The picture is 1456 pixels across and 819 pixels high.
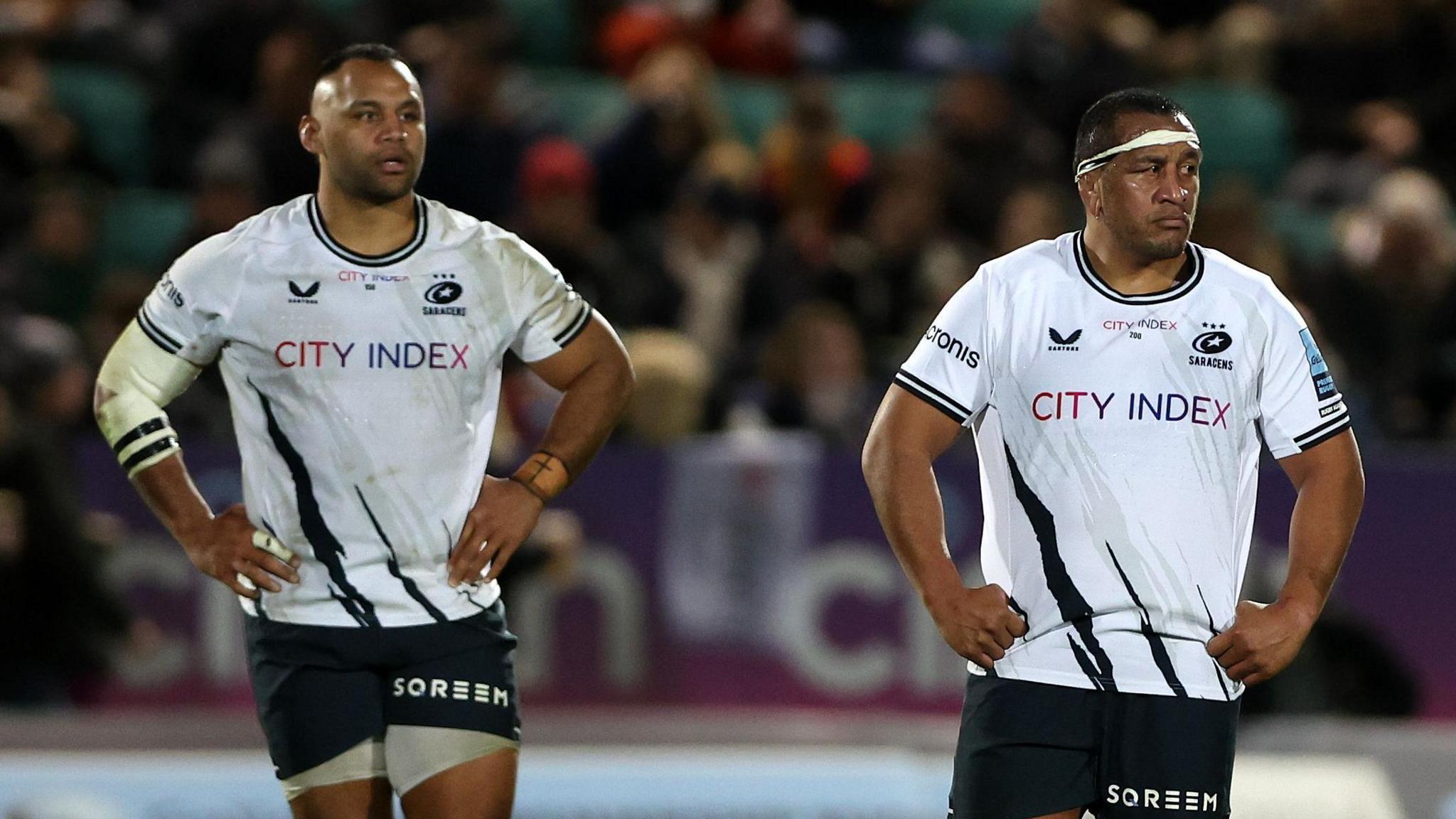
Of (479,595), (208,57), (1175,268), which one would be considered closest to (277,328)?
(479,595)

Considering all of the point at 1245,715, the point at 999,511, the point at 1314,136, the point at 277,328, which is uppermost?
the point at 1314,136

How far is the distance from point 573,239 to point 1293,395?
6.03m

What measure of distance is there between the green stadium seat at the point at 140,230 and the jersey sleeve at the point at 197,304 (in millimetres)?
6188

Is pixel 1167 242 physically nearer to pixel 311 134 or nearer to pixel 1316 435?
pixel 1316 435

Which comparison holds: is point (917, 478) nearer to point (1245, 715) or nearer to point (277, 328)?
point (277, 328)

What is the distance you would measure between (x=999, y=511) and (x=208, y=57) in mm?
8226

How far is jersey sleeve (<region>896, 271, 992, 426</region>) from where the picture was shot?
16.8 feet

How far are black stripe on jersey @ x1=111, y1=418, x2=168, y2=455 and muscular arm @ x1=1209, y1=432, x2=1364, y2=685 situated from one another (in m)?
2.59

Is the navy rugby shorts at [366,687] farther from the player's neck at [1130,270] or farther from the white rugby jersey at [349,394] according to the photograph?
the player's neck at [1130,270]

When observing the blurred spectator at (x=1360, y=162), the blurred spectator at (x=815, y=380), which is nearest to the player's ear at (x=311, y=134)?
the blurred spectator at (x=815, y=380)

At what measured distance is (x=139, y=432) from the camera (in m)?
5.53

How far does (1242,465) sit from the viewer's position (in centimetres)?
514

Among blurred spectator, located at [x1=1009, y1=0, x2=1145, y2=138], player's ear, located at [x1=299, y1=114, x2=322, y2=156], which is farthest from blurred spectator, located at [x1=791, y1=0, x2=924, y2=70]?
player's ear, located at [x1=299, y1=114, x2=322, y2=156]

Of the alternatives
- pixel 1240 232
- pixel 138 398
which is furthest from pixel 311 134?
pixel 1240 232
